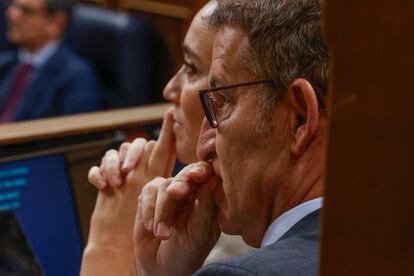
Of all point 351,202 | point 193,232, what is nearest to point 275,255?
point 351,202

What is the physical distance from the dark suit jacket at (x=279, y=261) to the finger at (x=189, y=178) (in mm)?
266

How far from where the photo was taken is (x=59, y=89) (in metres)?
3.46

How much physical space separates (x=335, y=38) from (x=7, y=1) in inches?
155

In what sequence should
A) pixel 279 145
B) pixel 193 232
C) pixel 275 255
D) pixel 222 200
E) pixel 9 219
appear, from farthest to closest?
pixel 9 219 < pixel 193 232 < pixel 222 200 < pixel 279 145 < pixel 275 255

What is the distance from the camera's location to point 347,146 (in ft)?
1.92

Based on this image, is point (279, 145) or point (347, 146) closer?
point (347, 146)

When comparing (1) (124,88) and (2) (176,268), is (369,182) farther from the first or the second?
(1) (124,88)

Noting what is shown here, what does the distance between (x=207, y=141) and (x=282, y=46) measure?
0.24m

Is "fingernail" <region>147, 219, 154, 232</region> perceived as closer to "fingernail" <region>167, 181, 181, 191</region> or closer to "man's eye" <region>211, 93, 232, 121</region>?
"fingernail" <region>167, 181, 181, 191</region>

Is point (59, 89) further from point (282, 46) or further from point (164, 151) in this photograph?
point (282, 46)

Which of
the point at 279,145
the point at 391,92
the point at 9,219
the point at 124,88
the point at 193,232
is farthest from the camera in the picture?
the point at 124,88

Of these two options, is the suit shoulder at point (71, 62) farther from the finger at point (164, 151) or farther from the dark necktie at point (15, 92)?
the finger at point (164, 151)

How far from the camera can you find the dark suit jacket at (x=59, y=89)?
3.39 metres

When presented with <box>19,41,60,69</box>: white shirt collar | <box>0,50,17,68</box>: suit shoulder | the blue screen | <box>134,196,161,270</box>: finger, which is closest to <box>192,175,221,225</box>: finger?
<box>134,196,161,270</box>: finger
